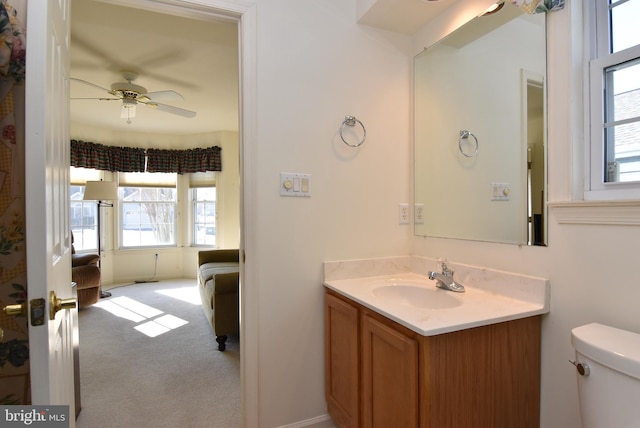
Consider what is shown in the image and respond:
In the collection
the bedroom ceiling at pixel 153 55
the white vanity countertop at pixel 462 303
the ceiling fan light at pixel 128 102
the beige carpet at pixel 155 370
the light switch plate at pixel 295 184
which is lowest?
the beige carpet at pixel 155 370

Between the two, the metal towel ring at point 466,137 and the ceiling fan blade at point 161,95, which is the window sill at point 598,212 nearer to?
the metal towel ring at point 466,137

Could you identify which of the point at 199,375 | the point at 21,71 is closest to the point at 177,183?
the point at 199,375

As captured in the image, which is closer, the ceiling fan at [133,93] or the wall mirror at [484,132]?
the wall mirror at [484,132]

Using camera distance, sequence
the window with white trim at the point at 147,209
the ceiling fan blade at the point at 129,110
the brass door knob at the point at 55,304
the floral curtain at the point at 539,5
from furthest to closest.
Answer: the window with white trim at the point at 147,209
the ceiling fan blade at the point at 129,110
the floral curtain at the point at 539,5
the brass door knob at the point at 55,304

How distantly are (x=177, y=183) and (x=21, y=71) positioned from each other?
191 inches

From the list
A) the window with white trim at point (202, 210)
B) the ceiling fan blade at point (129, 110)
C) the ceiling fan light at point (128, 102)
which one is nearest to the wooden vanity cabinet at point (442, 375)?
the ceiling fan light at point (128, 102)

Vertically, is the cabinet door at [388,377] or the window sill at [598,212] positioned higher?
the window sill at [598,212]

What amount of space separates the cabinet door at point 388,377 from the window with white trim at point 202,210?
459cm

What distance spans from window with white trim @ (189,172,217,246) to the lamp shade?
4.34 ft

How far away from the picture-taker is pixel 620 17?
1145 millimetres

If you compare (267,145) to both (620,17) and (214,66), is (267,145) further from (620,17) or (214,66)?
(214,66)

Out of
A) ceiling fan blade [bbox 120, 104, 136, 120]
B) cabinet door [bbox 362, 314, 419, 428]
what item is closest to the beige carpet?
cabinet door [bbox 362, 314, 419, 428]

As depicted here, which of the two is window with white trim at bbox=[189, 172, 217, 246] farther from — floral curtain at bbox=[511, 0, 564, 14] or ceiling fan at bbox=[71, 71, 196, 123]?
floral curtain at bbox=[511, 0, 564, 14]

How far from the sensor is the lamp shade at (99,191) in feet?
13.9
